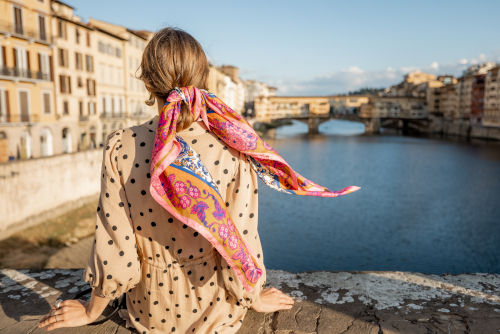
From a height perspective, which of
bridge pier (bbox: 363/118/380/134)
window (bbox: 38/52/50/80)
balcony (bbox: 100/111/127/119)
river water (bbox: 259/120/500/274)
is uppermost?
window (bbox: 38/52/50/80)

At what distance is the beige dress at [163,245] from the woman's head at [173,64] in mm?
137

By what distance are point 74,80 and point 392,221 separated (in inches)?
719

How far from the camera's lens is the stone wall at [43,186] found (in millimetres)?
13992

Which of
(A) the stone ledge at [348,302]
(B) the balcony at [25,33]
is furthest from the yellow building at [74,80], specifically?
(A) the stone ledge at [348,302]

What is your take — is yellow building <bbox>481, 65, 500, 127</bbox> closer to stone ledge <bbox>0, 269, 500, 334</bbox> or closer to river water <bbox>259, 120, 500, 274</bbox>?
river water <bbox>259, 120, 500, 274</bbox>

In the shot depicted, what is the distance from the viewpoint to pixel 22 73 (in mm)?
18625

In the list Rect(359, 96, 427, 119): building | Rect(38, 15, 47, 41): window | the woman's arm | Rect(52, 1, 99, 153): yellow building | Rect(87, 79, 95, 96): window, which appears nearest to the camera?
the woman's arm

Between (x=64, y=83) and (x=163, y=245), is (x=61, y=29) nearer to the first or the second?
(x=64, y=83)

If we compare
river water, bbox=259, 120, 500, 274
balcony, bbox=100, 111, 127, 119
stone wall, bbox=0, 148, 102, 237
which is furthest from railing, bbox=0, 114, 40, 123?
river water, bbox=259, 120, 500, 274

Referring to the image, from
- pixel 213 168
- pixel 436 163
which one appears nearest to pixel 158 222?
pixel 213 168

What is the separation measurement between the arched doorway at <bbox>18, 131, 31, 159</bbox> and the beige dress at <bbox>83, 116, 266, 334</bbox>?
1932 centimetres

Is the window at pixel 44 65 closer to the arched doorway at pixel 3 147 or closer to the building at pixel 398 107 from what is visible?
the arched doorway at pixel 3 147

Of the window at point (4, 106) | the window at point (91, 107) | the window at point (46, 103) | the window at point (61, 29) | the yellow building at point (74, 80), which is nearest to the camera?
the window at point (4, 106)

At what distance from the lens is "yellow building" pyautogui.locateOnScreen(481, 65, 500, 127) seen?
5419 cm
